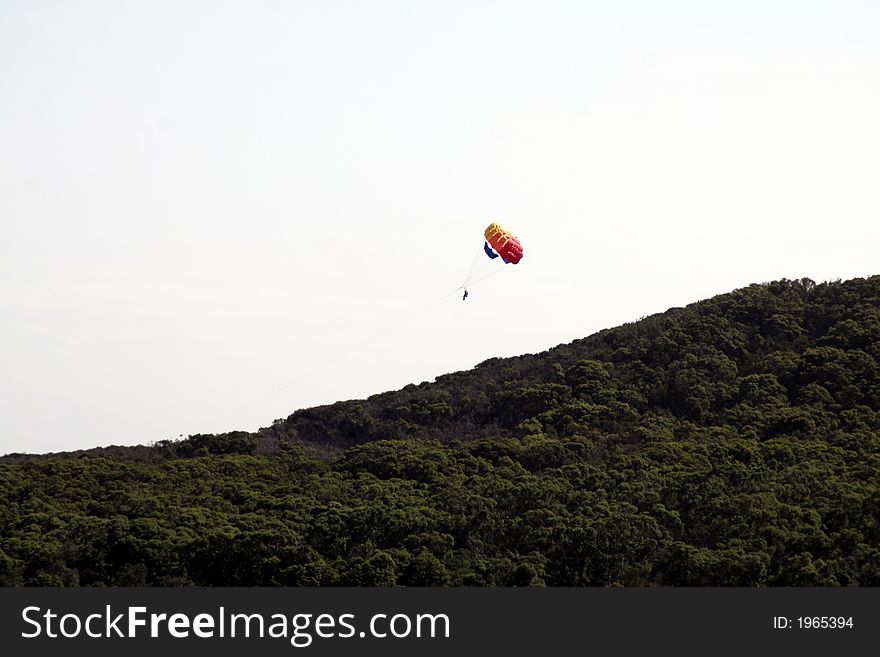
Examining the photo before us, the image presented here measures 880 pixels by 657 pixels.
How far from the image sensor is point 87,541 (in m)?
48.5

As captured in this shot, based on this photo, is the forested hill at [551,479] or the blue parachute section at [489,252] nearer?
the forested hill at [551,479]

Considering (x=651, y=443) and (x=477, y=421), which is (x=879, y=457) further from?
(x=477, y=421)

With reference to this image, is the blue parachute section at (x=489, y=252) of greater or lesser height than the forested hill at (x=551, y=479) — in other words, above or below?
above

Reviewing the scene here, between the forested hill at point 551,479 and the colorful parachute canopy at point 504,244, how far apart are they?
387 inches

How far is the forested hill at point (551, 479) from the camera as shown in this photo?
46.2 metres

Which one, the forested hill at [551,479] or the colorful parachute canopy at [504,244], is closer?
the forested hill at [551,479]

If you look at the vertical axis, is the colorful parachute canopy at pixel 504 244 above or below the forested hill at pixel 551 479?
above

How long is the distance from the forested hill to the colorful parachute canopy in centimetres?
983

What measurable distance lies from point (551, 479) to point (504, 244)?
11070 mm

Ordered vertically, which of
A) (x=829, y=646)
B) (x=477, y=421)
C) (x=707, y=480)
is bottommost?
(x=829, y=646)

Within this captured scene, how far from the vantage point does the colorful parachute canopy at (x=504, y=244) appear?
5991cm

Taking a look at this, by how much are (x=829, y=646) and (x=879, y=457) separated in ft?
67.3

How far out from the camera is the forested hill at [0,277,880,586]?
46.2 metres

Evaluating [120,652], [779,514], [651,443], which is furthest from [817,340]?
[120,652]
